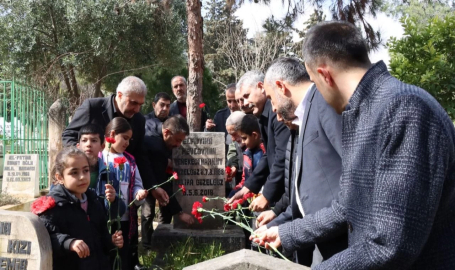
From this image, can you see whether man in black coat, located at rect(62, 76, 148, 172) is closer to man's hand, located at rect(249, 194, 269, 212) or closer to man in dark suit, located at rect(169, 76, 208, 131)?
man's hand, located at rect(249, 194, 269, 212)

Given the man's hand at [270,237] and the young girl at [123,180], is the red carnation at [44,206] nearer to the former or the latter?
the young girl at [123,180]

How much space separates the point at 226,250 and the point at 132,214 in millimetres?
1397

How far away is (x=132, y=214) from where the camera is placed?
419 centimetres

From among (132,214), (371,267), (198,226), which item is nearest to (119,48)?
(198,226)

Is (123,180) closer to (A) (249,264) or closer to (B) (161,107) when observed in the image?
(B) (161,107)

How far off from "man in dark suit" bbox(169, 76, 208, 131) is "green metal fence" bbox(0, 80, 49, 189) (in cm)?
323

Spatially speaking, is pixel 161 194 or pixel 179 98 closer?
pixel 161 194

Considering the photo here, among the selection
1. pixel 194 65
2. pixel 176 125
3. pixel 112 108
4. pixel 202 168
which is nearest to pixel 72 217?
pixel 112 108

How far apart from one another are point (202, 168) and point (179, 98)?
179cm

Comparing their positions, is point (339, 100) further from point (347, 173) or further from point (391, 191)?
point (391, 191)

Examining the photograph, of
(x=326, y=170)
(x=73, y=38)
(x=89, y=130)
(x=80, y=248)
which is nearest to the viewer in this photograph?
(x=326, y=170)

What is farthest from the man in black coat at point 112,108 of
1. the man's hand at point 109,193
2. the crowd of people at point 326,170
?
the man's hand at point 109,193

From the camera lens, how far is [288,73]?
2439 millimetres

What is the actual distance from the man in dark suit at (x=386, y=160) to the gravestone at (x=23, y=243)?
215 cm
